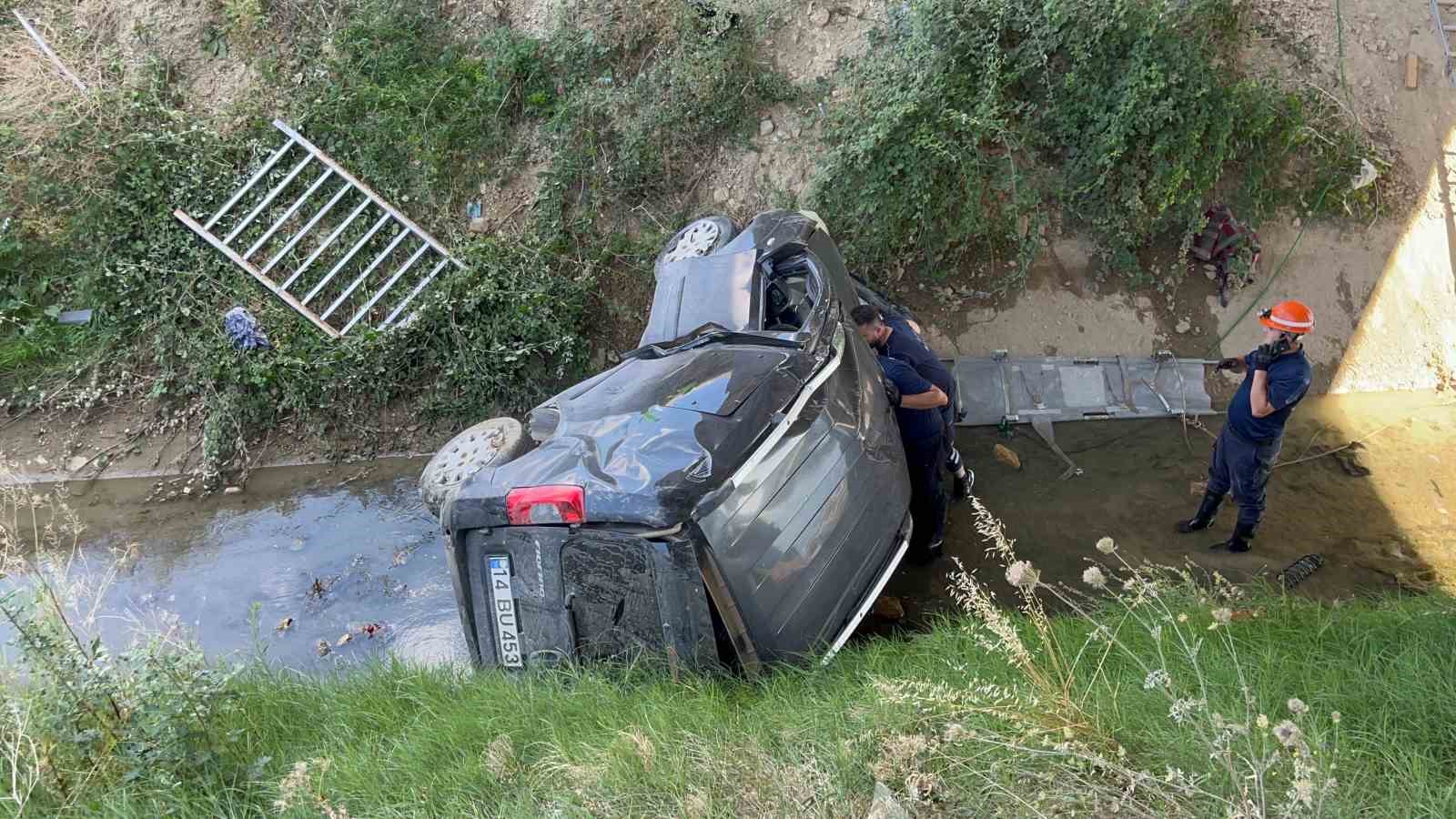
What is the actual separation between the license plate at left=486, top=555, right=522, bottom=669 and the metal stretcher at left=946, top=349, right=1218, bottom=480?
3439 mm

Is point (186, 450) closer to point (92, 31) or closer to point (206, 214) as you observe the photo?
point (206, 214)

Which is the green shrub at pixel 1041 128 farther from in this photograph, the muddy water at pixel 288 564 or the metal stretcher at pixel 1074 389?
the muddy water at pixel 288 564

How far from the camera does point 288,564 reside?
16.8 feet

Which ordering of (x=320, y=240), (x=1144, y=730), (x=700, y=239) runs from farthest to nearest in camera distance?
(x=320, y=240) < (x=700, y=239) < (x=1144, y=730)

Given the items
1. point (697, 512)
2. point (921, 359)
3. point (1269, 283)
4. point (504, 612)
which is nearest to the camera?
point (697, 512)

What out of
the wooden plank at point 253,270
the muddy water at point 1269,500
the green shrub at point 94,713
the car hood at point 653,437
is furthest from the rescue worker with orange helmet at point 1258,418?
the wooden plank at point 253,270

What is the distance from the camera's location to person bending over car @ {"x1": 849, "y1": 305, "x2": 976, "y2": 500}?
13.8 feet

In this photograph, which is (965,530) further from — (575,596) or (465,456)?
(465,456)

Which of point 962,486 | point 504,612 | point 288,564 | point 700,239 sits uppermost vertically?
point 700,239

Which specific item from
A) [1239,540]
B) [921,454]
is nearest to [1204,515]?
[1239,540]

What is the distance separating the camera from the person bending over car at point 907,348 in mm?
4215

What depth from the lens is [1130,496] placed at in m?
5.02

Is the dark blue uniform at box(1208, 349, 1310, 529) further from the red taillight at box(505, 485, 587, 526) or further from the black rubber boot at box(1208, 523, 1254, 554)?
the red taillight at box(505, 485, 587, 526)

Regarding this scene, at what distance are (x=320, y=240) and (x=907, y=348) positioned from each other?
4.72m
